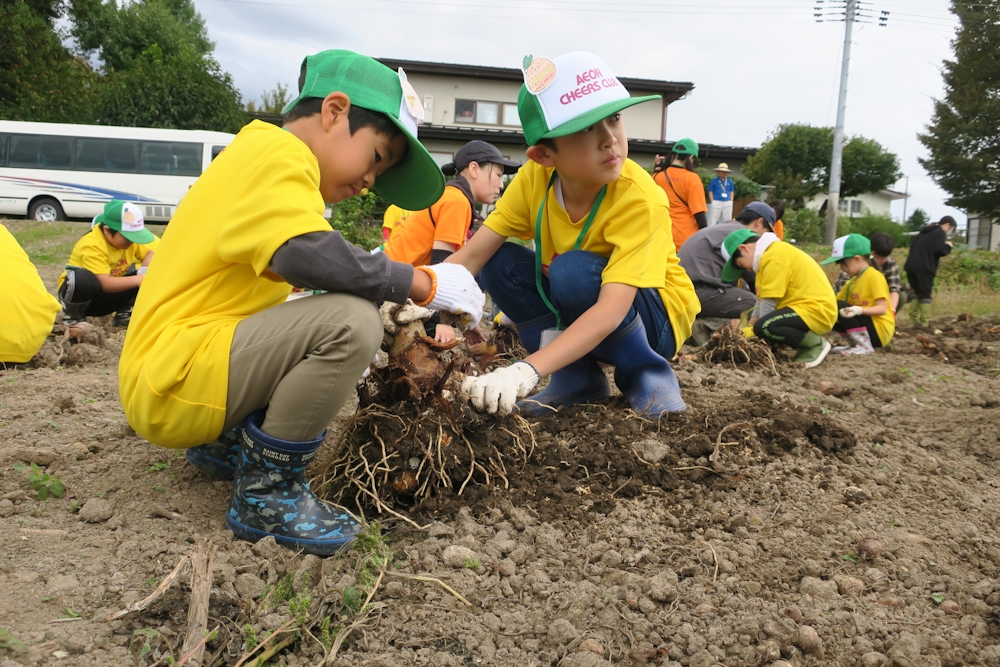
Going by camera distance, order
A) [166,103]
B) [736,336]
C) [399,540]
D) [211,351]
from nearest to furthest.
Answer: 1. [211,351]
2. [399,540]
3. [736,336]
4. [166,103]

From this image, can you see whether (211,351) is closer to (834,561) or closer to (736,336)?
(834,561)

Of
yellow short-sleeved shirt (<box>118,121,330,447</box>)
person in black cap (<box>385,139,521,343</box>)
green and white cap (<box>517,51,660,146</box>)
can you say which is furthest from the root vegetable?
person in black cap (<box>385,139,521,343</box>)

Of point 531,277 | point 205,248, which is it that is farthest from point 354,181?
point 531,277

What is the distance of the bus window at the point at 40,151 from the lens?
1536 cm

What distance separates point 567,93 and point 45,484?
6.28 ft

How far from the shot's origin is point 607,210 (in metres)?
2.39

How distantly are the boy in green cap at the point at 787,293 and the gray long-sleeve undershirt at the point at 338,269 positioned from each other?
12.3ft

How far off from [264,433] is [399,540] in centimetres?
43

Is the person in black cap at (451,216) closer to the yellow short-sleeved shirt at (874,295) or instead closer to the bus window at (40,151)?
the yellow short-sleeved shirt at (874,295)

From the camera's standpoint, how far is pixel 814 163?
3077 cm

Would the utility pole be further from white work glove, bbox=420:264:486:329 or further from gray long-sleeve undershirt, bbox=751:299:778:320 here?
white work glove, bbox=420:264:486:329

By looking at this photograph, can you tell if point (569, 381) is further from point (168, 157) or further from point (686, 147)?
point (168, 157)

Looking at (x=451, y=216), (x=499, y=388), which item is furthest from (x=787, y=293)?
(x=499, y=388)

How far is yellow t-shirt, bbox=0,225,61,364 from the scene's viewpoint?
2.44m
